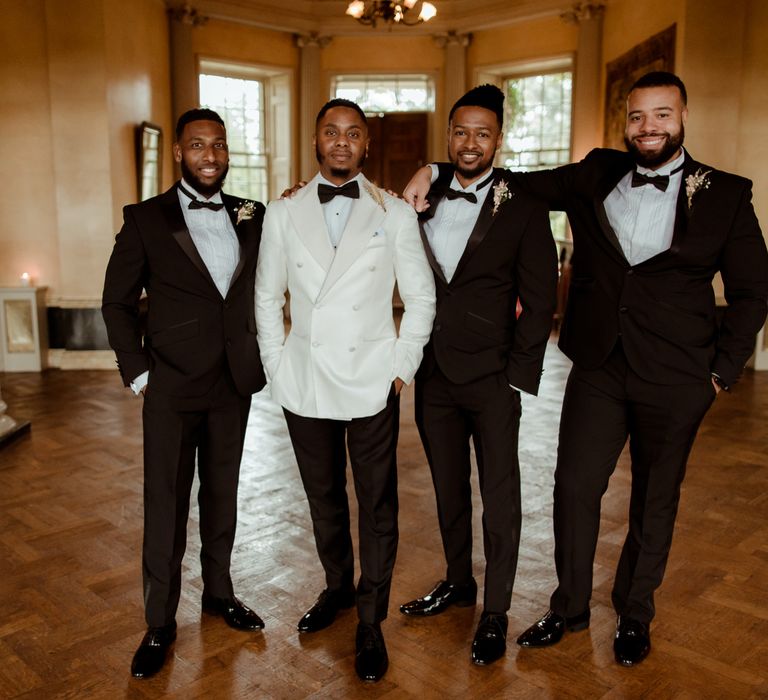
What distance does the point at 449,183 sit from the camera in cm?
283

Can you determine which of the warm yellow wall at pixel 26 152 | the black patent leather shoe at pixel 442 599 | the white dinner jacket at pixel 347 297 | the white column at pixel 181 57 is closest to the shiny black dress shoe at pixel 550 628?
the black patent leather shoe at pixel 442 599

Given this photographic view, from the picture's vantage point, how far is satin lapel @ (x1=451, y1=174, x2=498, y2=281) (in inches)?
104

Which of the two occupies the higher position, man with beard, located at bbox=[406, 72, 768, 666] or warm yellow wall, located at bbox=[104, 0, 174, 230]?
warm yellow wall, located at bbox=[104, 0, 174, 230]

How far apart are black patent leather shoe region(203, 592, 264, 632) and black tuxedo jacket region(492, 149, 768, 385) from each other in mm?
1530

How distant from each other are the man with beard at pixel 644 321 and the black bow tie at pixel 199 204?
0.68 metres

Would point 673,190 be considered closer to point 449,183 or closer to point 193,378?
point 449,183

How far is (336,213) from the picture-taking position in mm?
2709

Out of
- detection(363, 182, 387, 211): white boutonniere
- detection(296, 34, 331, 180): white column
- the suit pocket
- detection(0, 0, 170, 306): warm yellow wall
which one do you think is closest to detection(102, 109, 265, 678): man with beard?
the suit pocket

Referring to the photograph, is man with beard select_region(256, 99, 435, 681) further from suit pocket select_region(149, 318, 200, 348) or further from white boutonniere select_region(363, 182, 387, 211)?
suit pocket select_region(149, 318, 200, 348)

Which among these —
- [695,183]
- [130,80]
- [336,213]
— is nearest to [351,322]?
[336,213]

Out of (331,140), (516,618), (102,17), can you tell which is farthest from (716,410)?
(102,17)

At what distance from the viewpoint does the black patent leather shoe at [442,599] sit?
10.1ft

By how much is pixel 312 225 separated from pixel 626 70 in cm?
823

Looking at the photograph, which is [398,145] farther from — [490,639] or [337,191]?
[490,639]
